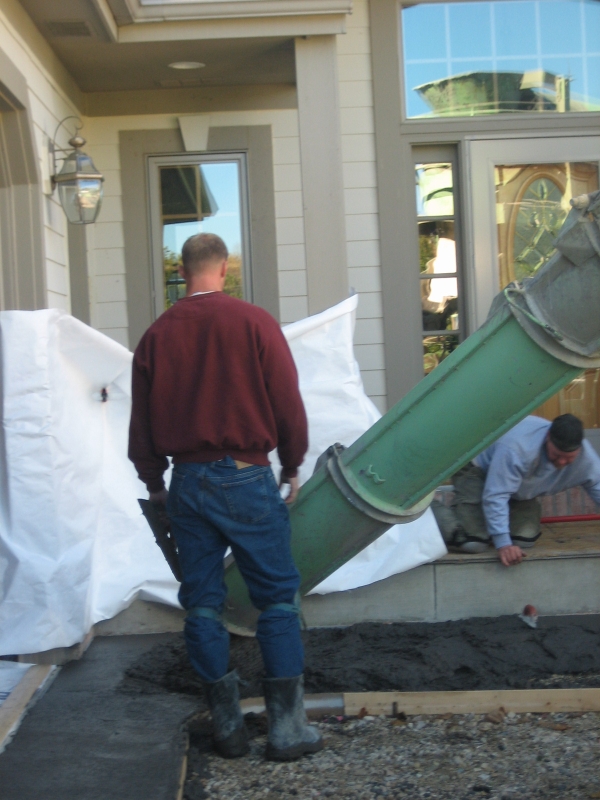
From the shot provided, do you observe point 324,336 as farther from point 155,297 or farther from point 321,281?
point 155,297

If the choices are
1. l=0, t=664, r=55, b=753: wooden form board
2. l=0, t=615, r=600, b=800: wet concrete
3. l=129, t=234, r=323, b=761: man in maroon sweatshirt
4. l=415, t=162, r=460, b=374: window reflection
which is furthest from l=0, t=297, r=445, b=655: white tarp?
l=415, t=162, r=460, b=374: window reflection

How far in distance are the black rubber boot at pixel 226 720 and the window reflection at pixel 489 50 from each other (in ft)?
15.5

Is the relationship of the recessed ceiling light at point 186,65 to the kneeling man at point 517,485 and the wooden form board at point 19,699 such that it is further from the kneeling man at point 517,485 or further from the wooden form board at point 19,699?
the wooden form board at point 19,699

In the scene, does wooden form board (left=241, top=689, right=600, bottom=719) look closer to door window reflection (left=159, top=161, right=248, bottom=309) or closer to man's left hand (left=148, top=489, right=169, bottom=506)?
man's left hand (left=148, top=489, right=169, bottom=506)

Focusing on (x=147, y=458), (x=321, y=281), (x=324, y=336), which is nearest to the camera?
(x=147, y=458)

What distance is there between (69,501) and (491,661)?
2.08m

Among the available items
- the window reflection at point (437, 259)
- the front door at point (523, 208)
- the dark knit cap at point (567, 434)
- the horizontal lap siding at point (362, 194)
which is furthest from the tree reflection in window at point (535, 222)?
the dark knit cap at point (567, 434)

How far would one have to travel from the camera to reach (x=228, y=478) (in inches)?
130

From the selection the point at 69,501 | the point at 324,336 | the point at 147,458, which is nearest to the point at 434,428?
the point at 147,458

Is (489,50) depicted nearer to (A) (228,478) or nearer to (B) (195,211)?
(B) (195,211)

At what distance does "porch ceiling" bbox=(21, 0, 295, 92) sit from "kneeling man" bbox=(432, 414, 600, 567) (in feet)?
9.84

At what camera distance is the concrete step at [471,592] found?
4781mm

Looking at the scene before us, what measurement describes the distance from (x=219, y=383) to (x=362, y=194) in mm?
3761

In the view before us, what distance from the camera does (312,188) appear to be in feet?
18.9
